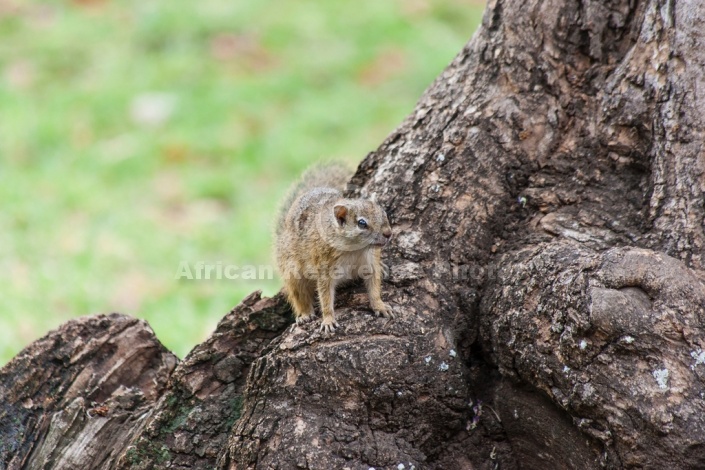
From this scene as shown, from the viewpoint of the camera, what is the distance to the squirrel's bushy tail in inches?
163

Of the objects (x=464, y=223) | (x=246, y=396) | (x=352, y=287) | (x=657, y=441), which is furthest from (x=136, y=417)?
(x=657, y=441)

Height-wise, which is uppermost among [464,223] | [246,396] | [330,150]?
[330,150]

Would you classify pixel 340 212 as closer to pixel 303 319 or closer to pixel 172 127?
pixel 303 319

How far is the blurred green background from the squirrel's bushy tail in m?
0.71

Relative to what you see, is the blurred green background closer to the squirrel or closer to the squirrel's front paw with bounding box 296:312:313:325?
the squirrel

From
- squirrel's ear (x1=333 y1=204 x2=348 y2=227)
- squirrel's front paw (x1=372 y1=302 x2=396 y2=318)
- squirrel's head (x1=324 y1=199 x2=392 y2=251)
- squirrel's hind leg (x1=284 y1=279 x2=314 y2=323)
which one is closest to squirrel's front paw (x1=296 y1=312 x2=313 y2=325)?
squirrel's hind leg (x1=284 y1=279 x2=314 y2=323)

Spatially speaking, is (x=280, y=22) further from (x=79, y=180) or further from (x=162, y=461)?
(x=162, y=461)

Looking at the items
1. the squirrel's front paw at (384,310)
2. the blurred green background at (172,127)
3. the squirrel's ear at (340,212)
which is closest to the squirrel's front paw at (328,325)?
the squirrel's front paw at (384,310)

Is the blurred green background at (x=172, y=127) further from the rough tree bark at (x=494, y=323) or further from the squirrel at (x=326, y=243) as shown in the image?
the rough tree bark at (x=494, y=323)

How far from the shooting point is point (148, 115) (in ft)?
24.3

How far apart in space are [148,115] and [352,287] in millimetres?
4759

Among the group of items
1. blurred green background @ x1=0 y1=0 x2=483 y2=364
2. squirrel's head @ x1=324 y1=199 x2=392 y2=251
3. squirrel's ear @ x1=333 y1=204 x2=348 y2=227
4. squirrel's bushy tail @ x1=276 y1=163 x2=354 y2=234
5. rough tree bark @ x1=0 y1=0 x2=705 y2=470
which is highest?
blurred green background @ x1=0 y1=0 x2=483 y2=364

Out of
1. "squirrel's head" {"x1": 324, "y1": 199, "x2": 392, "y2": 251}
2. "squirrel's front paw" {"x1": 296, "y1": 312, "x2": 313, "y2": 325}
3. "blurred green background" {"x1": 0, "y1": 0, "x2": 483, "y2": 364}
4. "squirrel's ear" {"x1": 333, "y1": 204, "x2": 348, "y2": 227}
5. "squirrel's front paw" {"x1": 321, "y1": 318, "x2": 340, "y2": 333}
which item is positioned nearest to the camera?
"squirrel's front paw" {"x1": 321, "y1": 318, "x2": 340, "y2": 333}

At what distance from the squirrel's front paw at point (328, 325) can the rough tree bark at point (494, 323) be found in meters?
0.04
